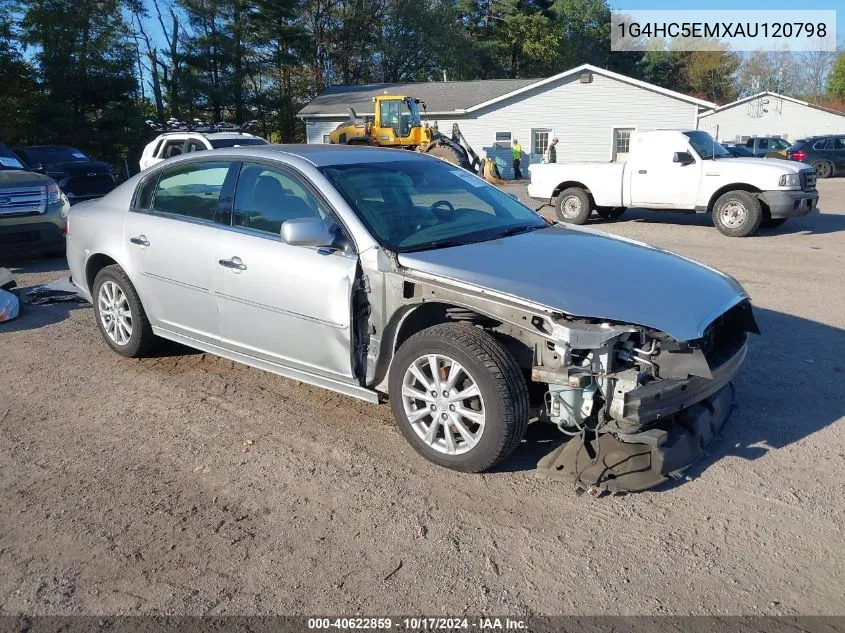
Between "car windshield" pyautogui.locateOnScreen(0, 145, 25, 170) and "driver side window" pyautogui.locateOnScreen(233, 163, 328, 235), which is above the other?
→ "car windshield" pyautogui.locateOnScreen(0, 145, 25, 170)

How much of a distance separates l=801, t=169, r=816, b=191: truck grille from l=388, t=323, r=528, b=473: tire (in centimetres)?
1074

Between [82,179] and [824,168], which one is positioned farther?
[824,168]

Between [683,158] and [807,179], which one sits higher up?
[683,158]

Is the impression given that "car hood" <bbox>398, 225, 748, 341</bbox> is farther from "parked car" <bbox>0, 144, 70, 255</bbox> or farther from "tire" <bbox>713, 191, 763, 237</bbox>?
"tire" <bbox>713, 191, 763, 237</bbox>

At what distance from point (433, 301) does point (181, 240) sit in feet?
6.97

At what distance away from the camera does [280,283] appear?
4445 mm

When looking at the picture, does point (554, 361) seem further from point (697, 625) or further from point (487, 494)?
point (697, 625)

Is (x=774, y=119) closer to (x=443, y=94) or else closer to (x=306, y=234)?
(x=443, y=94)

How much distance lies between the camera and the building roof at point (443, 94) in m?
32.7

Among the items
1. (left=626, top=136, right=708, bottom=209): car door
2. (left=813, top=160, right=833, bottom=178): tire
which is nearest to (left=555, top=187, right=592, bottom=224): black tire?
(left=626, top=136, right=708, bottom=209): car door

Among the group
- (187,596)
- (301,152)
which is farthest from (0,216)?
(187,596)

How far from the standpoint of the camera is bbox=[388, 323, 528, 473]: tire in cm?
366

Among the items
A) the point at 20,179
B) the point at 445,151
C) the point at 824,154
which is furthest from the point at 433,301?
the point at 824,154

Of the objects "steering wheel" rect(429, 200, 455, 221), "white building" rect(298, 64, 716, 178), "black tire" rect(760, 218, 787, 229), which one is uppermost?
"white building" rect(298, 64, 716, 178)
